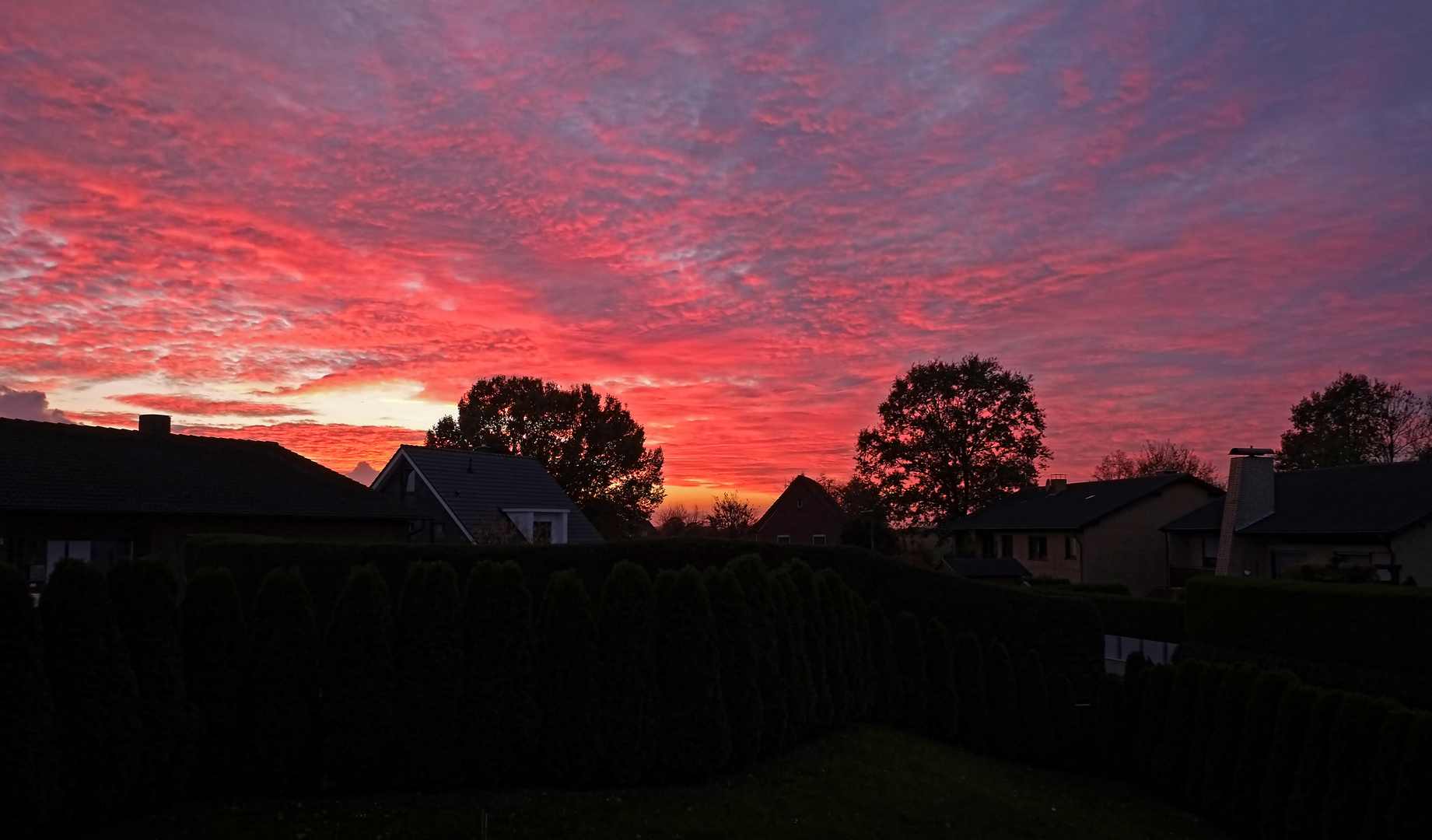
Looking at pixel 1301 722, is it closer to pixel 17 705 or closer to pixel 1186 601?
pixel 1186 601

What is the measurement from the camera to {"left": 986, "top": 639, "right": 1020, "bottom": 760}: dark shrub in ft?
60.8

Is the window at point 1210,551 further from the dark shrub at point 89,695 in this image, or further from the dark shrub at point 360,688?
the dark shrub at point 89,695

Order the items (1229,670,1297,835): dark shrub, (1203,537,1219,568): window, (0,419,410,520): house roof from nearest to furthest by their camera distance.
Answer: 1. (1229,670,1297,835): dark shrub
2. (0,419,410,520): house roof
3. (1203,537,1219,568): window

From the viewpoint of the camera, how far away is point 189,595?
1091 cm

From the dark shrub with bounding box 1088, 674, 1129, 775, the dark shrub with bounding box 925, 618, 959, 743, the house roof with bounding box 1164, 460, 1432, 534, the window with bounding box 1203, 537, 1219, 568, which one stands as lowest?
the dark shrub with bounding box 1088, 674, 1129, 775

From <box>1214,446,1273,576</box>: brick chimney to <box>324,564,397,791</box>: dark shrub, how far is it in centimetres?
3513

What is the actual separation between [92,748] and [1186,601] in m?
23.6

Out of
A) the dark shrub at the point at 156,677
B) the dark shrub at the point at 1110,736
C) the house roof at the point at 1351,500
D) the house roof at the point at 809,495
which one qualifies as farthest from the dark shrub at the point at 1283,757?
the house roof at the point at 809,495

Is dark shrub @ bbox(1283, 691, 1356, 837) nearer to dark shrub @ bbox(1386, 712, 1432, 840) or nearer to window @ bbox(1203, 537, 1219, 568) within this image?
dark shrub @ bbox(1386, 712, 1432, 840)

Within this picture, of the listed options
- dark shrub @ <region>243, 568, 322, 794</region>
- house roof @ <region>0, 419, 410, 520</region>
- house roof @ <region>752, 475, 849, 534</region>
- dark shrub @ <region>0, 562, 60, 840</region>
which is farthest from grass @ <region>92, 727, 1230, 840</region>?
house roof @ <region>752, 475, 849, 534</region>

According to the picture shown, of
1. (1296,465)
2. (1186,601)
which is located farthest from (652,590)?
(1296,465)

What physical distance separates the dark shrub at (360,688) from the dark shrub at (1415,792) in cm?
1315

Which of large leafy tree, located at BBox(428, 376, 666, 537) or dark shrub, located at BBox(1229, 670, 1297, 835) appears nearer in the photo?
dark shrub, located at BBox(1229, 670, 1297, 835)

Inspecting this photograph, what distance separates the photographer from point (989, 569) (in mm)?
44375
